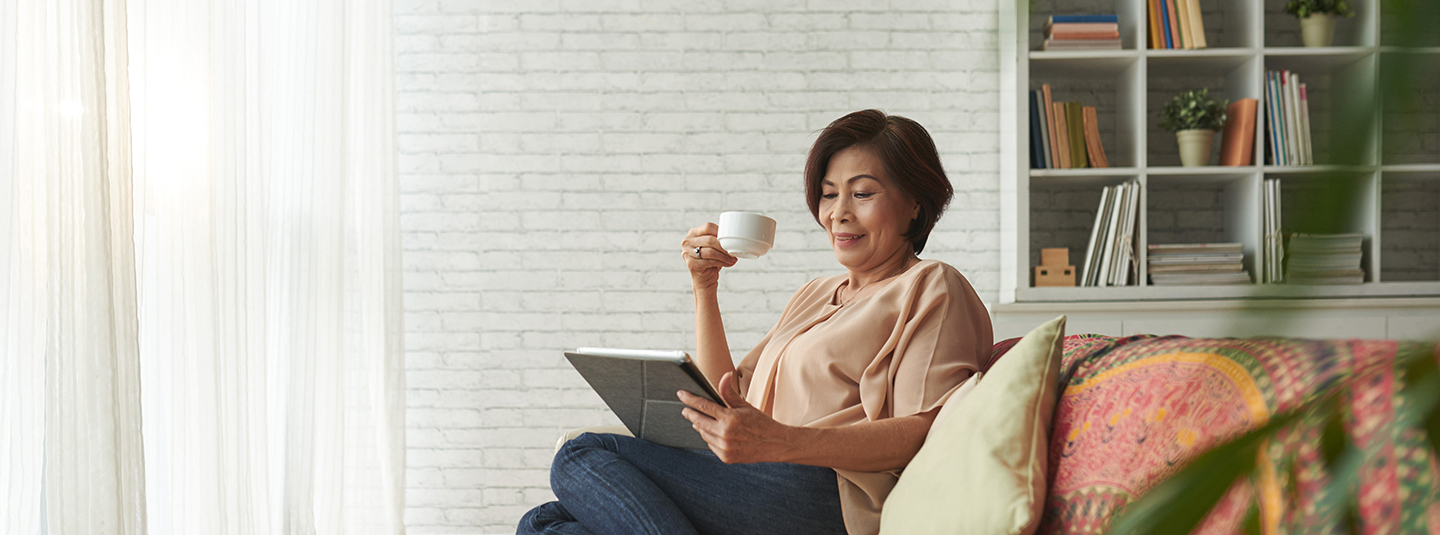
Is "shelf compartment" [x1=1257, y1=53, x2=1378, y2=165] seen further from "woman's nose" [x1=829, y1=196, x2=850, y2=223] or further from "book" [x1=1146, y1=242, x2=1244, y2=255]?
"book" [x1=1146, y1=242, x2=1244, y2=255]

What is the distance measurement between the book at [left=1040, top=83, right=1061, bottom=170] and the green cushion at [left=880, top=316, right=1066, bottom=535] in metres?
2.02

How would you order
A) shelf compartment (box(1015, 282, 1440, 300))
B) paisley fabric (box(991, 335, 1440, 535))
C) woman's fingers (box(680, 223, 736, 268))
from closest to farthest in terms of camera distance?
paisley fabric (box(991, 335, 1440, 535)), woman's fingers (box(680, 223, 736, 268)), shelf compartment (box(1015, 282, 1440, 300))

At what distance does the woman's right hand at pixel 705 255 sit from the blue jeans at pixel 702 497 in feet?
1.84

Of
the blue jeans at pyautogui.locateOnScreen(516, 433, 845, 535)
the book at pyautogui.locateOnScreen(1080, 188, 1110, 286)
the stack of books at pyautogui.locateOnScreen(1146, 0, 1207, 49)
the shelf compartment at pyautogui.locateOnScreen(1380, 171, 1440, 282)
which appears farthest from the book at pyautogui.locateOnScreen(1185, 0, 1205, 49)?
the blue jeans at pyautogui.locateOnScreen(516, 433, 845, 535)

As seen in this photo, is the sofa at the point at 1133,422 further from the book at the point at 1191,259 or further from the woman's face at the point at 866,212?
the book at the point at 1191,259

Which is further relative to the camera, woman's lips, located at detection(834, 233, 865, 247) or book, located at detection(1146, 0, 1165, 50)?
book, located at detection(1146, 0, 1165, 50)

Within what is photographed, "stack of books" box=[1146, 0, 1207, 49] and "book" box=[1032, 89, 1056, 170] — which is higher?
"stack of books" box=[1146, 0, 1207, 49]

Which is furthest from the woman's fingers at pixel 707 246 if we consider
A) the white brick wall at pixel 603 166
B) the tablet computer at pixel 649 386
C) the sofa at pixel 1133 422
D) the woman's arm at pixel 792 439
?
the white brick wall at pixel 603 166

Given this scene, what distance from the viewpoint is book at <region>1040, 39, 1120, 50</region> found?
301cm

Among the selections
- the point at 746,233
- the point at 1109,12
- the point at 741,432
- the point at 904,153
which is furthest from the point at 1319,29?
the point at 741,432

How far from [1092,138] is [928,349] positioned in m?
1.96

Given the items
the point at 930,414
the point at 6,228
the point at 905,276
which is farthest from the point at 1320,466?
the point at 6,228

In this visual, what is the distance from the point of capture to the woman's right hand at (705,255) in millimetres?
1937

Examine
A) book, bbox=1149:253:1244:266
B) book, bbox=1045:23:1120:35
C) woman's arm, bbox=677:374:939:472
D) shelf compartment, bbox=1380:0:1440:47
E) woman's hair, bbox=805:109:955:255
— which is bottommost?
woman's arm, bbox=677:374:939:472
